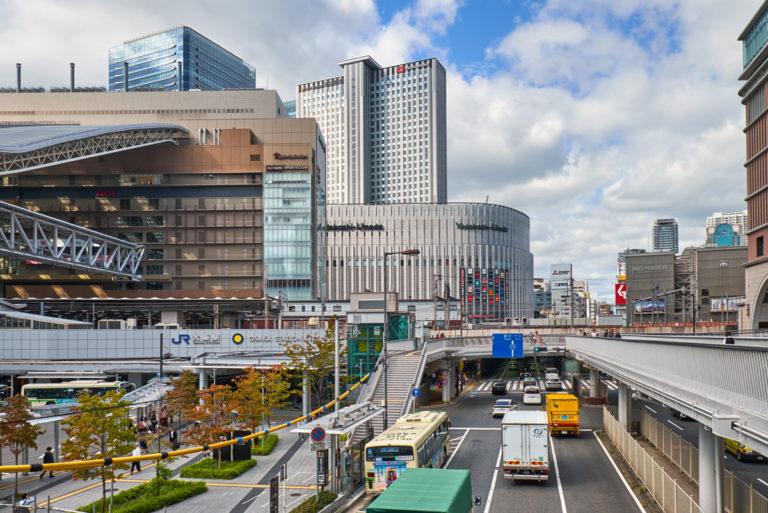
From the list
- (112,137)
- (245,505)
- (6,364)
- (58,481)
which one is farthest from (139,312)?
(245,505)

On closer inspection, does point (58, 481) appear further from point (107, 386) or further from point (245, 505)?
point (107, 386)

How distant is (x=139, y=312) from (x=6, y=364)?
5522 cm

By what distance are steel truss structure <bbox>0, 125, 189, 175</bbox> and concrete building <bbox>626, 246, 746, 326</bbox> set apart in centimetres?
8905

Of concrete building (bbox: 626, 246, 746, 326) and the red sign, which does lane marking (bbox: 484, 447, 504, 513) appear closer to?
the red sign

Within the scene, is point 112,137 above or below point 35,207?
above

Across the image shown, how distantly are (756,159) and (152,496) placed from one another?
241 ft

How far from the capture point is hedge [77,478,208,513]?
2831 cm

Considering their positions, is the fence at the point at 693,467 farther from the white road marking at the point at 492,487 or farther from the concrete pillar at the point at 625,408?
the white road marking at the point at 492,487

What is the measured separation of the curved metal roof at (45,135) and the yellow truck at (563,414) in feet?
224

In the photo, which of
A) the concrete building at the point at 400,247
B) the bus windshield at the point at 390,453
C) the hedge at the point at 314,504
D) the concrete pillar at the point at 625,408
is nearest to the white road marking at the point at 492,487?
the bus windshield at the point at 390,453

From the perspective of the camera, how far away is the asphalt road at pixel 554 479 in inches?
1150

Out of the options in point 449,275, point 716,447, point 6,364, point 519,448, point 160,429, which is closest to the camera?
point 716,447

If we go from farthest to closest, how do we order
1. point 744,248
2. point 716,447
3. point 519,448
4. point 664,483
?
point 744,248 < point 519,448 < point 664,483 < point 716,447

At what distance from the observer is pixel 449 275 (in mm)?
193375
